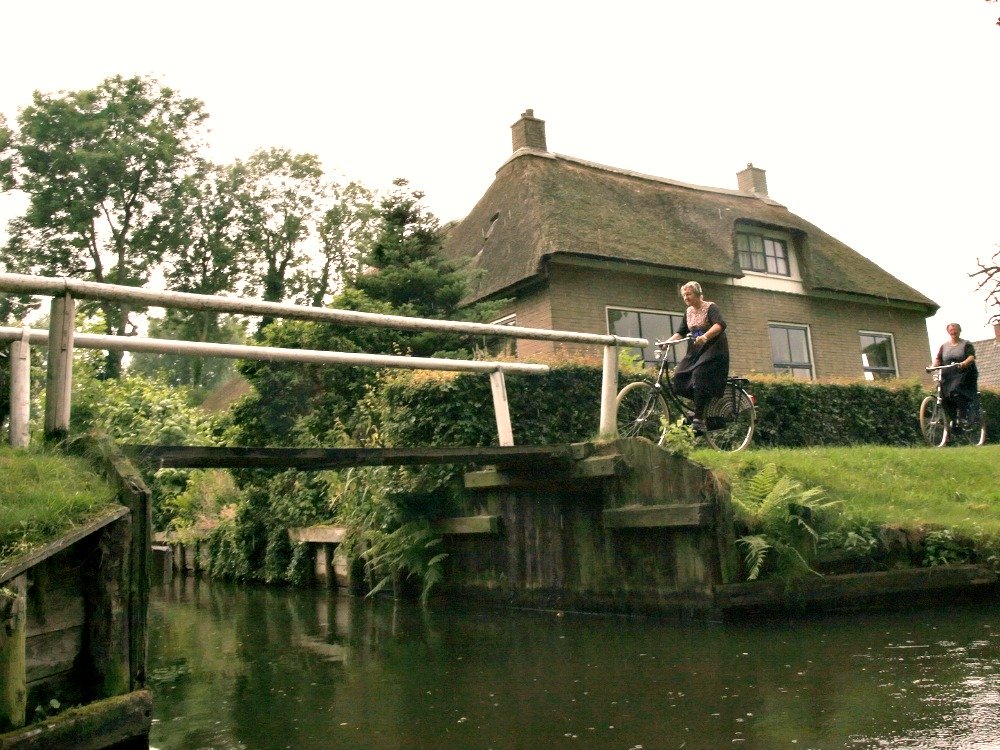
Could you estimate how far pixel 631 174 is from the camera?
22.5 m

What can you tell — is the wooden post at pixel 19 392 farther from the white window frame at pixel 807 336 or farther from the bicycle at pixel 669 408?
the white window frame at pixel 807 336

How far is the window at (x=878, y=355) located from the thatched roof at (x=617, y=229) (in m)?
0.99

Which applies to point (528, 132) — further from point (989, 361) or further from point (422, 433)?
point (989, 361)

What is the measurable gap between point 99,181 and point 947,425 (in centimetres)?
2990

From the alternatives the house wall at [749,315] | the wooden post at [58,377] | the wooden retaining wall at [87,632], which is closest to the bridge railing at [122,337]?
the wooden post at [58,377]

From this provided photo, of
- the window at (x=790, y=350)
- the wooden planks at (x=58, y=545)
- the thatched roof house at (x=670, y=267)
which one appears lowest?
the wooden planks at (x=58, y=545)

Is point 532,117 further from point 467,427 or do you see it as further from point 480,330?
point 480,330

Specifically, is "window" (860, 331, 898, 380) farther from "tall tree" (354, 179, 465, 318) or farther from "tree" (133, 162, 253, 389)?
"tree" (133, 162, 253, 389)

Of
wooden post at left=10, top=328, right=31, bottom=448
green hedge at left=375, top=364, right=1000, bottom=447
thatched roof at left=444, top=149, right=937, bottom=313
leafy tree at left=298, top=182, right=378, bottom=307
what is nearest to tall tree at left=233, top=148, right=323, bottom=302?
leafy tree at left=298, top=182, right=378, bottom=307

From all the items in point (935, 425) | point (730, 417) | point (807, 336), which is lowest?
point (730, 417)

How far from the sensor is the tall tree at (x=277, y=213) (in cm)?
4075

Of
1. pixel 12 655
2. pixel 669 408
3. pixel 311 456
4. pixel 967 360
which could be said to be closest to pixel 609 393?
pixel 669 408

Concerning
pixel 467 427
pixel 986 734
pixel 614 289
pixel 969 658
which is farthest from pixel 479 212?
pixel 986 734

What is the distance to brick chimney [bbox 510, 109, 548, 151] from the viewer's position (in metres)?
21.5
